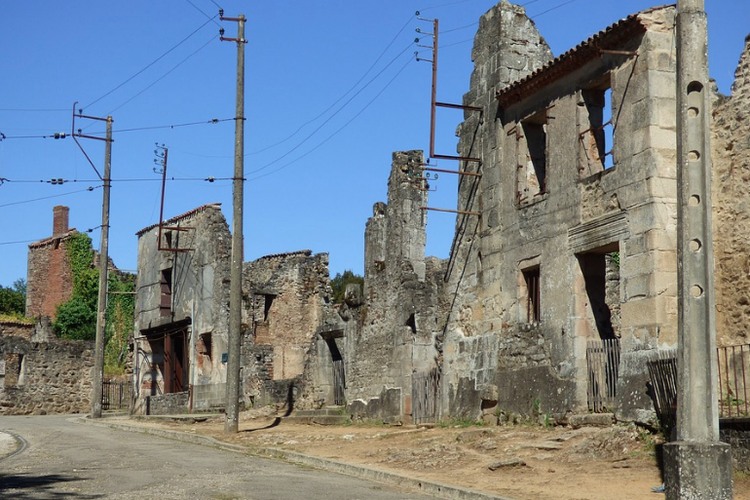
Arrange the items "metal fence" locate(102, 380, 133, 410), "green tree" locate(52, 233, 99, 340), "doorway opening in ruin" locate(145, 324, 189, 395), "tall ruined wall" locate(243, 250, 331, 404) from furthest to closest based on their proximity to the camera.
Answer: "green tree" locate(52, 233, 99, 340)
"metal fence" locate(102, 380, 133, 410)
"doorway opening in ruin" locate(145, 324, 189, 395)
"tall ruined wall" locate(243, 250, 331, 404)

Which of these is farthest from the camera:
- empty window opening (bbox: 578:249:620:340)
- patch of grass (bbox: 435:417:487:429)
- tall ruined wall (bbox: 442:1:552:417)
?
tall ruined wall (bbox: 442:1:552:417)

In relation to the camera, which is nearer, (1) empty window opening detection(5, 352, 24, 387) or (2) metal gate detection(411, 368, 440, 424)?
(2) metal gate detection(411, 368, 440, 424)

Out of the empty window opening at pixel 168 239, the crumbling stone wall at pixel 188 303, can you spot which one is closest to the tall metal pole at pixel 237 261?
the crumbling stone wall at pixel 188 303

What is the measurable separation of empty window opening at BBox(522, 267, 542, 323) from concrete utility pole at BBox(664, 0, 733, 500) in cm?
773

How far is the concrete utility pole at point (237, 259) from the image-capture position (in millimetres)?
20500

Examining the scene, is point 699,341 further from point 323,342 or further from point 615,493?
point 323,342

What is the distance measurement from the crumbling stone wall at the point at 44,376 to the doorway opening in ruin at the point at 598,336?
23.8m

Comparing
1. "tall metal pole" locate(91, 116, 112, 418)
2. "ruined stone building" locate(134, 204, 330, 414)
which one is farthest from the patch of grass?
"tall metal pole" locate(91, 116, 112, 418)

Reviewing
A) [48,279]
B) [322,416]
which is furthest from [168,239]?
[48,279]

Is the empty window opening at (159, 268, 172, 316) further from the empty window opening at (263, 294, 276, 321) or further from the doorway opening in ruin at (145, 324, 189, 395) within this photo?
the empty window opening at (263, 294, 276, 321)

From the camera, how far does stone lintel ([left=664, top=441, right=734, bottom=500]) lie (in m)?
9.38

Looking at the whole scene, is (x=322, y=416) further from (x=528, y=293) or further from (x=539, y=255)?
(x=539, y=255)

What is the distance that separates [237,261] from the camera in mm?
21047

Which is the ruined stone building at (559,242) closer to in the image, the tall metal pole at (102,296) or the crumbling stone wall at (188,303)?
the crumbling stone wall at (188,303)
